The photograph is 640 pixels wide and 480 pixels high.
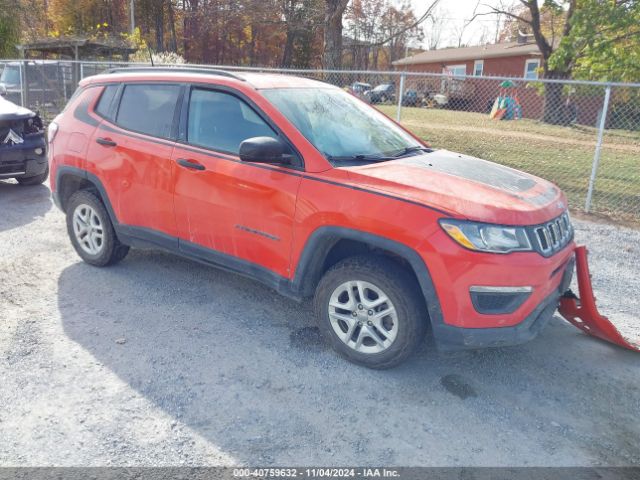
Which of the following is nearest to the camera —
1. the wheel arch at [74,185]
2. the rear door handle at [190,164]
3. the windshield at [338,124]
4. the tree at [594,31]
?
the windshield at [338,124]

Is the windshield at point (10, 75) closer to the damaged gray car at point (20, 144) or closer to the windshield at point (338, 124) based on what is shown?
the damaged gray car at point (20, 144)

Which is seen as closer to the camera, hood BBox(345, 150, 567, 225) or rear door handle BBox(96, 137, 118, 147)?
hood BBox(345, 150, 567, 225)

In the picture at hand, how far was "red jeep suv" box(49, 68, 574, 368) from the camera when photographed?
117 inches

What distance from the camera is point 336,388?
3211 millimetres

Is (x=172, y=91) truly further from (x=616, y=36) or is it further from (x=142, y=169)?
(x=616, y=36)

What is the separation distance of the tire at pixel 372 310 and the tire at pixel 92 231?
2.24m

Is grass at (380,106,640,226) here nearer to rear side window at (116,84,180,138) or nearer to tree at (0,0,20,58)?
rear side window at (116,84,180,138)

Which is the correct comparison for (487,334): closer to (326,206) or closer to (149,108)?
(326,206)

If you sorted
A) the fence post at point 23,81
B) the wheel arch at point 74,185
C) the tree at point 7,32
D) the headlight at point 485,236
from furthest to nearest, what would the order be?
1. the tree at point 7,32
2. the fence post at point 23,81
3. the wheel arch at point 74,185
4. the headlight at point 485,236

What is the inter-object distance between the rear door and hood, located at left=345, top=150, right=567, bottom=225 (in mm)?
1612

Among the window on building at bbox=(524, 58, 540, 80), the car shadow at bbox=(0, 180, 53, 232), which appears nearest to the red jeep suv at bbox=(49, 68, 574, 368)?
the car shadow at bbox=(0, 180, 53, 232)

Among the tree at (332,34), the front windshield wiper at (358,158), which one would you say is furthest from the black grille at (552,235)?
the tree at (332,34)

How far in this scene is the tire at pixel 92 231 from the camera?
15.3 feet

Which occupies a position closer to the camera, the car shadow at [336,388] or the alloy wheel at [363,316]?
the car shadow at [336,388]
